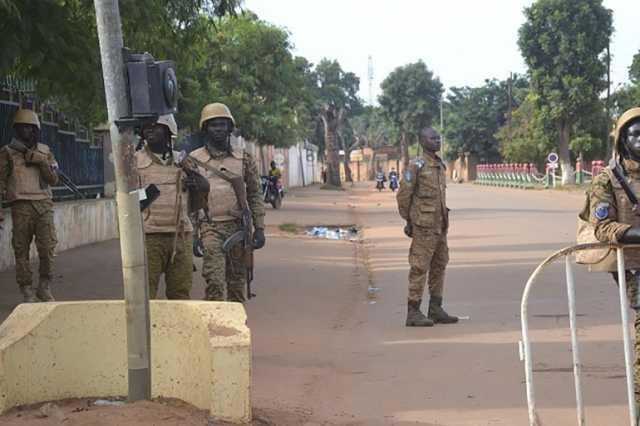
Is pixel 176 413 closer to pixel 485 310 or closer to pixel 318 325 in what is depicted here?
pixel 318 325

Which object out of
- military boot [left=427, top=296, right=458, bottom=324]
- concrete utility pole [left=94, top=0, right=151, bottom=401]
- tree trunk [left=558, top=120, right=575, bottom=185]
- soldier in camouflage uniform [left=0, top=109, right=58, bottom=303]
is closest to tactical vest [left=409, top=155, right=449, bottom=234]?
military boot [left=427, top=296, right=458, bottom=324]

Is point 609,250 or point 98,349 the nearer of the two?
point 609,250

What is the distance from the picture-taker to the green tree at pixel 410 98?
8181 centimetres

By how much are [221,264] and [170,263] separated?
0.54 metres

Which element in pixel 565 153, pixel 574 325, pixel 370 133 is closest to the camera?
pixel 574 325

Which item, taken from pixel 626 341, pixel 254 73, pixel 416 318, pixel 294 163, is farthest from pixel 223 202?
pixel 294 163

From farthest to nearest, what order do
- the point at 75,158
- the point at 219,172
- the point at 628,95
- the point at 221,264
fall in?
the point at 628,95 → the point at 75,158 → the point at 219,172 → the point at 221,264

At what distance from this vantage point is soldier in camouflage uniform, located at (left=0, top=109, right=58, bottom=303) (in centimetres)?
916

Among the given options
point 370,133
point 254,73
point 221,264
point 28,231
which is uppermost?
point 254,73

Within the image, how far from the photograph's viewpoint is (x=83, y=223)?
15.9 m

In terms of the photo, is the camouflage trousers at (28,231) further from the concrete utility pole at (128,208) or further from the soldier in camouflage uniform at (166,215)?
the concrete utility pole at (128,208)

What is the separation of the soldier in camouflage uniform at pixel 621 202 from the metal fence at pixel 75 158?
30.1 ft

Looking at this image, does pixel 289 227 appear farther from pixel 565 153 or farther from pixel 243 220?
pixel 565 153

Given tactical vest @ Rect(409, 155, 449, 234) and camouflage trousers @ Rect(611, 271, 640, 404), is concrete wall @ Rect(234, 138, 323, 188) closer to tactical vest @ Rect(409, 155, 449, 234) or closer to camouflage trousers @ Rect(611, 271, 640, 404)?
tactical vest @ Rect(409, 155, 449, 234)
